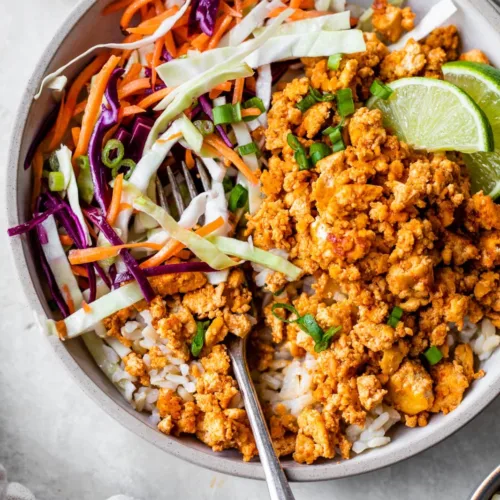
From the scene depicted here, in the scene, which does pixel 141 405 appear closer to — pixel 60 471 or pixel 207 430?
pixel 207 430

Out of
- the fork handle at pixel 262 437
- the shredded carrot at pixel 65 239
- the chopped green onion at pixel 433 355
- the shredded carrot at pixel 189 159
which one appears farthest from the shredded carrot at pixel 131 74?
the chopped green onion at pixel 433 355

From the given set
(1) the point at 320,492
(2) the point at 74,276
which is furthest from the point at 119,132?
(1) the point at 320,492

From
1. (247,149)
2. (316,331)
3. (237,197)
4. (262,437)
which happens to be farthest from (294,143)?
(262,437)

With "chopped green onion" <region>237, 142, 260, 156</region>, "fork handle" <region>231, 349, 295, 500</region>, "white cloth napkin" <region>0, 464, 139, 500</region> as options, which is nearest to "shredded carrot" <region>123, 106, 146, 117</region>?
"chopped green onion" <region>237, 142, 260, 156</region>

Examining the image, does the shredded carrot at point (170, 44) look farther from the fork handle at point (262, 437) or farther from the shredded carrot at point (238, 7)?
the fork handle at point (262, 437)

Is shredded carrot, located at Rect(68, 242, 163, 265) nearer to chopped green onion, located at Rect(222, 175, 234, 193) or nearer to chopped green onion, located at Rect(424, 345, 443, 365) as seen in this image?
chopped green onion, located at Rect(222, 175, 234, 193)

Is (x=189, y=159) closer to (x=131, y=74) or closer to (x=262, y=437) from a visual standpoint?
(x=131, y=74)
